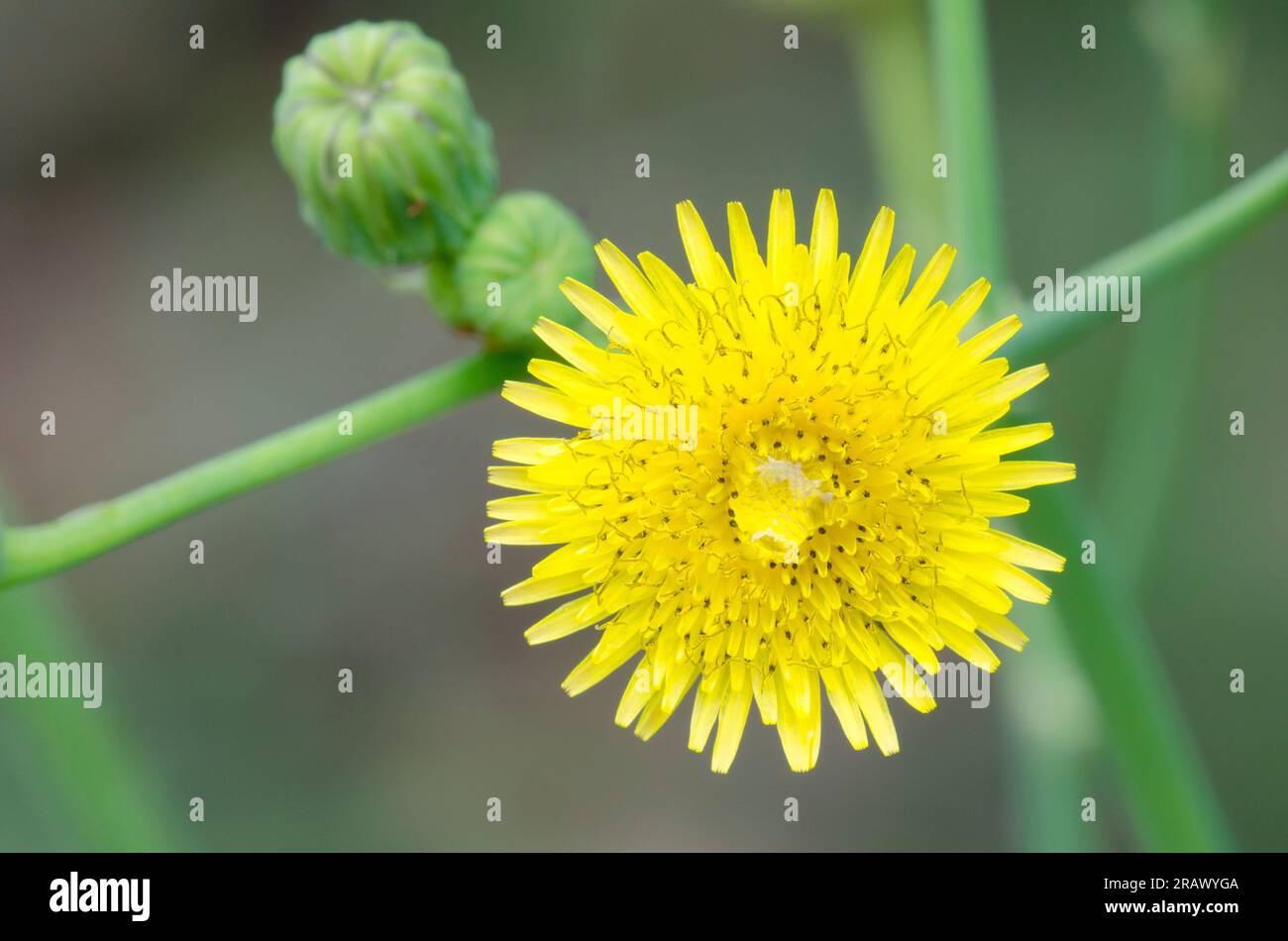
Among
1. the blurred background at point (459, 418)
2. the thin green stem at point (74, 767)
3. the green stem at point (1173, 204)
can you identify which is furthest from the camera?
the blurred background at point (459, 418)

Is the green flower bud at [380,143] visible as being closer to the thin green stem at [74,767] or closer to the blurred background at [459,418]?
the thin green stem at [74,767]

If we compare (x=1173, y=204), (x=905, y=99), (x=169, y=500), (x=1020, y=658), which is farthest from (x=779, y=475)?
(x=905, y=99)

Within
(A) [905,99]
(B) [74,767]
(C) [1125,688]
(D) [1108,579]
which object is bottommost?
(B) [74,767]

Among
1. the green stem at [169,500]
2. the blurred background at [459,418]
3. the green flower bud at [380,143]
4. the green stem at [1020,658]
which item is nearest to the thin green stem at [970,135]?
the green stem at [1020,658]

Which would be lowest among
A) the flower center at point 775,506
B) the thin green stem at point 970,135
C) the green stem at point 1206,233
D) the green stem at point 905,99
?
the flower center at point 775,506

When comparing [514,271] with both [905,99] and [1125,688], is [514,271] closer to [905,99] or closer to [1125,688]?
[1125,688]

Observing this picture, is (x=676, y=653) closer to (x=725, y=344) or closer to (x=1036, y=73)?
(x=725, y=344)

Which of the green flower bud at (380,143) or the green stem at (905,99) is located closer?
the green flower bud at (380,143)
